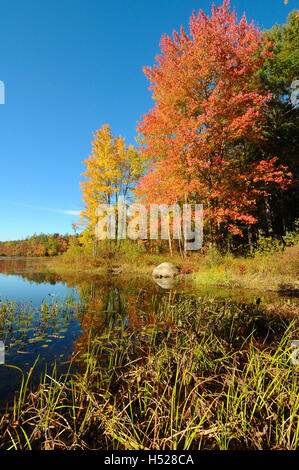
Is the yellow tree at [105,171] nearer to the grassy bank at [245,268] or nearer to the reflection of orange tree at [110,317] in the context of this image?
the grassy bank at [245,268]

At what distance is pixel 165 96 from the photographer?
39.6 feet

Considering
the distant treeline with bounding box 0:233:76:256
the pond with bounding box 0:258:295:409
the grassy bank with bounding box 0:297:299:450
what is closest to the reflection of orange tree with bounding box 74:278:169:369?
the pond with bounding box 0:258:295:409

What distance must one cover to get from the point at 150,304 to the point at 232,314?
2540 millimetres

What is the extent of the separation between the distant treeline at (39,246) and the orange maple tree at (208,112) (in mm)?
37314

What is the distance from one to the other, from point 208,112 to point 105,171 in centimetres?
1184

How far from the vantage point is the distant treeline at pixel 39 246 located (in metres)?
47.9

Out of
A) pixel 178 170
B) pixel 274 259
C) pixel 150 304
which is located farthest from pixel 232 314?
pixel 178 170

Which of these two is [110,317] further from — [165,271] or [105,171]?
[105,171]

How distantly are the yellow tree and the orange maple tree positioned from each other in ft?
24.2

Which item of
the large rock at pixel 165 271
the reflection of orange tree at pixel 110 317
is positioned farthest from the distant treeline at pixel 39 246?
the reflection of orange tree at pixel 110 317

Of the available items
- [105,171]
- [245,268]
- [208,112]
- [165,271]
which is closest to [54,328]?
[245,268]

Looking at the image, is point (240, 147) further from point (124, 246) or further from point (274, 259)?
point (124, 246)

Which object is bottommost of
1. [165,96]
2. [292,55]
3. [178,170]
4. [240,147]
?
[178,170]
